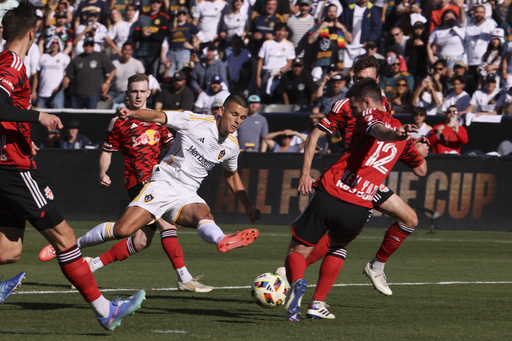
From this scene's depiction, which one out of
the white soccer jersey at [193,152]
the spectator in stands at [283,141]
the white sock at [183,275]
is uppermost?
the white soccer jersey at [193,152]

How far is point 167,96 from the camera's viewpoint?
21.1 m

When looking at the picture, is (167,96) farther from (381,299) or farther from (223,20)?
(381,299)

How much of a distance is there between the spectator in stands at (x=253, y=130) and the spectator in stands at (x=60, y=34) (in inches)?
268

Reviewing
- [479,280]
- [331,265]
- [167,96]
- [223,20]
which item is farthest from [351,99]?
[223,20]

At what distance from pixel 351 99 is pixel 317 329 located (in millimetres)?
1926

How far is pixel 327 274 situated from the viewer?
25.4ft

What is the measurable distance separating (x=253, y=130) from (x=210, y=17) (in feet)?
16.9

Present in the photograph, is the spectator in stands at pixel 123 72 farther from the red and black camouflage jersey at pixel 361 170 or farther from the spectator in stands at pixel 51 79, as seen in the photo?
the red and black camouflage jersey at pixel 361 170

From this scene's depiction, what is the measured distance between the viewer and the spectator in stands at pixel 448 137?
18.3 m

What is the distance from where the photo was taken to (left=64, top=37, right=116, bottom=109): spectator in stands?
2228 cm

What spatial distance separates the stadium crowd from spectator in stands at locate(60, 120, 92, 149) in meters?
1.64

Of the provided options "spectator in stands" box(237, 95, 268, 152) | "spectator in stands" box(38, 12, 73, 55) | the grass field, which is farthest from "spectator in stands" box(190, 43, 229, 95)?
the grass field

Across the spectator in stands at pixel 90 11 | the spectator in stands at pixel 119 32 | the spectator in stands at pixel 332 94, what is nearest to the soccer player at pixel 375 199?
the spectator in stands at pixel 332 94

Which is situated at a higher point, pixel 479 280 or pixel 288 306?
pixel 288 306
